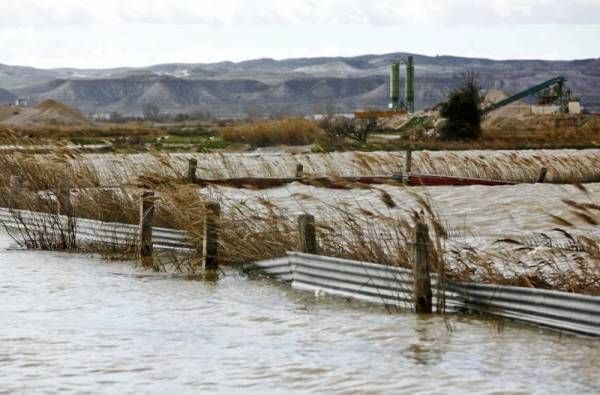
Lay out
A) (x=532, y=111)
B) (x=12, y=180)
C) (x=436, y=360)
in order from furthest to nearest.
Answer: (x=532, y=111) → (x=12, y=180) → (x=436, y=360)

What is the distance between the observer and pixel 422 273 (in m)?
15.4

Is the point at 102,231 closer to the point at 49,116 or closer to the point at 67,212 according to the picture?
the point at 67,212

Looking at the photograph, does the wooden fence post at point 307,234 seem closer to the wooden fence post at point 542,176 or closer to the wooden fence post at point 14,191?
the wooden fence post at point 14,191

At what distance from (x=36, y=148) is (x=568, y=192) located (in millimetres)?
14704

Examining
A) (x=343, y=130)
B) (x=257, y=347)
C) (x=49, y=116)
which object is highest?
(x=257, y=347)

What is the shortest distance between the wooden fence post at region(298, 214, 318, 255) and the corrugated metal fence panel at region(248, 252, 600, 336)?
0.54ft

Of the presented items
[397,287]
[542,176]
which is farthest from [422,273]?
[542,176]

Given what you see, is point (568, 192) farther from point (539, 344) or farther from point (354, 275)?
point (539, 344)

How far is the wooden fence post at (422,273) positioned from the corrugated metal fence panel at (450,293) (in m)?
0.19

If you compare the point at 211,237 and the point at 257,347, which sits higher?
the point at 211,237

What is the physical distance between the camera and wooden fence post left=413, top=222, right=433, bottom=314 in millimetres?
15195

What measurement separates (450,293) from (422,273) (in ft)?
1.68

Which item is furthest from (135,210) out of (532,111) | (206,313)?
(532,111)

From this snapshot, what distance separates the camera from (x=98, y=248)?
23.5 metres
